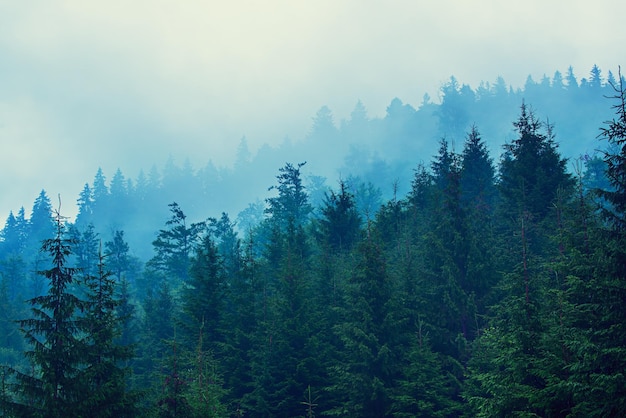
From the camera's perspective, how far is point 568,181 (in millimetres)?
31672

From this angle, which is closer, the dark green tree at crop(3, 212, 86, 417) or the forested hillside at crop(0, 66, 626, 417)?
the forested hillside at crop(0, 66, 626, 417)

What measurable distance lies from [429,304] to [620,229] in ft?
47.7

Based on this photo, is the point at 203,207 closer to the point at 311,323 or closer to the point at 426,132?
the point at 426,132

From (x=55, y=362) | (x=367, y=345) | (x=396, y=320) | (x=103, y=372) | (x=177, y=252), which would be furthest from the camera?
(x=177, y=252)

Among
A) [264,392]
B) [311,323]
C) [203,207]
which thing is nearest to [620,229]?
[311,323]

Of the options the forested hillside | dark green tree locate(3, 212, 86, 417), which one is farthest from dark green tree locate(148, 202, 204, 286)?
dark green tree locate(3, 212, 86, 417)

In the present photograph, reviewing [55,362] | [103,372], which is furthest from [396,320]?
[55,362]

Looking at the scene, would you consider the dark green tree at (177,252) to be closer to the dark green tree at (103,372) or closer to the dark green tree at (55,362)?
the dark green tree at (103,372)

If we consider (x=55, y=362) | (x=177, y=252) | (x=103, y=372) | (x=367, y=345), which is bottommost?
(x=103, y=372)

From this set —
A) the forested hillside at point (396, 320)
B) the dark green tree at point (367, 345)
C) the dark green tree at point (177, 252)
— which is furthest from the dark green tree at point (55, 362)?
the dark green tree at point (177, 252)

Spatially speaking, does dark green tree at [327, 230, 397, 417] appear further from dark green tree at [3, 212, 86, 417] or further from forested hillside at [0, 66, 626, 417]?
dark green tree at [3, 212, 86, 417]

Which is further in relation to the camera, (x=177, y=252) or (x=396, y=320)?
(x=177, y=252)

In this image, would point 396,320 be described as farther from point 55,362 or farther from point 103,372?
point 55,362

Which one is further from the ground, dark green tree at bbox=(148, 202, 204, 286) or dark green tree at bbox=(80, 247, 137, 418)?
dark green tree at bbox=(148, 202, 204, 286)
